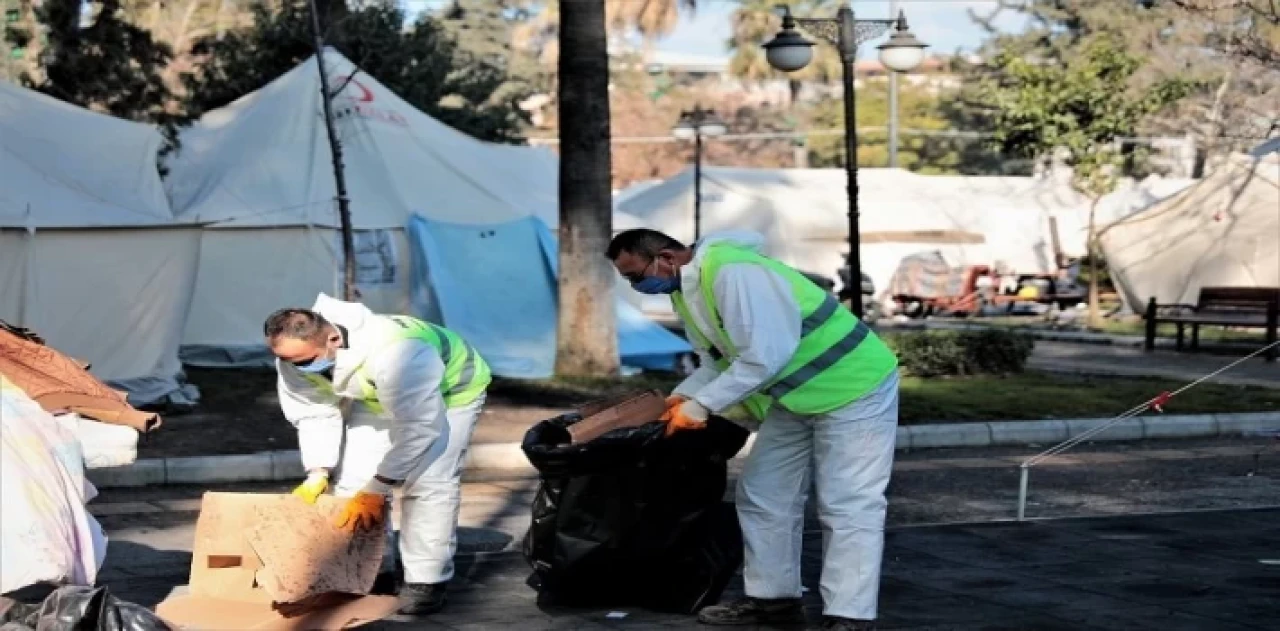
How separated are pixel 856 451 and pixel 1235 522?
3893 mm

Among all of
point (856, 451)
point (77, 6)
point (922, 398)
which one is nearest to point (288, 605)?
point (856, 451)

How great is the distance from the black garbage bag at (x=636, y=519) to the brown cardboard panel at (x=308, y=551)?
2.45ft

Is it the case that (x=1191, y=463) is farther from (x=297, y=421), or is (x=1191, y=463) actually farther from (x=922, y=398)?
(x=297, y=421)

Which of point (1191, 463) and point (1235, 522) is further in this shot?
point (1191, 463)

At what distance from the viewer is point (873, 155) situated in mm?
69625

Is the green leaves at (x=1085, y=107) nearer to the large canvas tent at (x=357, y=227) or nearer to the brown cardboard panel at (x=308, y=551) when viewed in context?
the large canvas tent at (x=357, y=227)

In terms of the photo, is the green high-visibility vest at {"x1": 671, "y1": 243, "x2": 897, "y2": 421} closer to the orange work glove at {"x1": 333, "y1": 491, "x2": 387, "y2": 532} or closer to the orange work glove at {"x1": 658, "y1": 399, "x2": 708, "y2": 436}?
the orange work glove at {"x1": 658, "y1": 399, "x2": 708, "y2": 436}

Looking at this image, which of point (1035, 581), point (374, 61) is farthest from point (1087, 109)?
point (1035, 581)

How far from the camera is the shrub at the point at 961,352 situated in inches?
703

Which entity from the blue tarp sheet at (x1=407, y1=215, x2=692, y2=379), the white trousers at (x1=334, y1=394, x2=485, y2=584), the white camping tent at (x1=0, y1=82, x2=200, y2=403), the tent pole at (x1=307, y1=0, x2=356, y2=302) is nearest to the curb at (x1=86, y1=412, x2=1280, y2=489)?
the white camping tent at (x1=0, y1=82, x2=200, y2=403)

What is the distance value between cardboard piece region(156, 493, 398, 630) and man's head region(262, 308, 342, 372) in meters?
0.50

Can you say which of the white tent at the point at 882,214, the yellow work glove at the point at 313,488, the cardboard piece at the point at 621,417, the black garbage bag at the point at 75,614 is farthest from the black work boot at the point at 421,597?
the white tent at the point at 882,214

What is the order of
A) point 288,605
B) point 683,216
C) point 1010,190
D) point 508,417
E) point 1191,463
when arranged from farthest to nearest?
point 1010,190, point 683,216, point 508,417, point 1191,463, point 288,605

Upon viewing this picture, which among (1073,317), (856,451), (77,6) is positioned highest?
(77,6)
